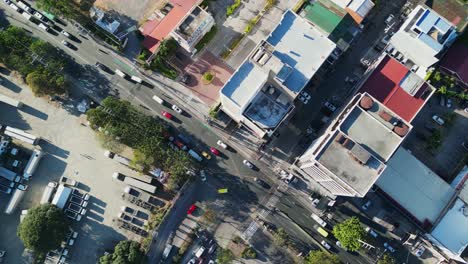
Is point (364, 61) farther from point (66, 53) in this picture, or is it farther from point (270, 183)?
point (66, 53)

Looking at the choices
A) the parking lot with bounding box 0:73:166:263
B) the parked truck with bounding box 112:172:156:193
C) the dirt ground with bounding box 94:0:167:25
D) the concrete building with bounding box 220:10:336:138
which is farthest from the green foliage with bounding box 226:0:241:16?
the parked truck with bounding box 112:172:156:193

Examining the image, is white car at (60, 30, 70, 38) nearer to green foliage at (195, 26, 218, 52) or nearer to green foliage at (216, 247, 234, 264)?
green foliage at (195, 26, 218, 52)

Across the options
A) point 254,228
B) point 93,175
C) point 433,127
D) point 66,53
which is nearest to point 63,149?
point 93,175

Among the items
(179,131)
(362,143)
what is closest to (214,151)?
(179,131)

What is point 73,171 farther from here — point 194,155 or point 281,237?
point 281,237

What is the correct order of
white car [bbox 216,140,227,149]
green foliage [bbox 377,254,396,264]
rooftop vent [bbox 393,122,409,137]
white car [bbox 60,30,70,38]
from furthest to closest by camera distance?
white car [bbox 60,30,70,38], white car [bbox 216,140,227,149], green foliage [bbox 377,254,396,264], rooftop vent [bbox 393,122,409,137]

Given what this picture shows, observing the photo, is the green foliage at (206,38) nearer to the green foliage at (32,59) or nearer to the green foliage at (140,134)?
the green foliage at (140,134)
